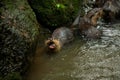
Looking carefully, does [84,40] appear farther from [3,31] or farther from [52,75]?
→ [3,31]

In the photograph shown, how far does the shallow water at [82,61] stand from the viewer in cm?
657

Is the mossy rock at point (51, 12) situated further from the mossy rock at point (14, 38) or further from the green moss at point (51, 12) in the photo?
the mossy rock at point (14, 38)

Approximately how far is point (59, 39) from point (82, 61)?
1.27 metres

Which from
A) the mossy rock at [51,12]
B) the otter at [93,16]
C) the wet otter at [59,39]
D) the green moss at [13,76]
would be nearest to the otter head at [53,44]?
the wet otter at [59,39]

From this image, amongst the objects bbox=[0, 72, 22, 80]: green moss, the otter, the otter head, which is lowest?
bbox=[0, 72, 22, 80]: green moss

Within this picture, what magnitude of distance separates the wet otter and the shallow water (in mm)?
155

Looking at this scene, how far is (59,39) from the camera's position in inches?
322

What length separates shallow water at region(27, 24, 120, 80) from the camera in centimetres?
657

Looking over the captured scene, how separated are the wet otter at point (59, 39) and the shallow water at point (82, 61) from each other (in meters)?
0.15

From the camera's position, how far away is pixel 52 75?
6.70 metres

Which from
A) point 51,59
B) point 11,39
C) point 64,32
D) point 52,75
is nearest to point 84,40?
point 64,32

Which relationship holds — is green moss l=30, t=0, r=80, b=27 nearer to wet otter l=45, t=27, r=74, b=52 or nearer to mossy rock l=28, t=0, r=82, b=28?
mossy rock l=28, t=0, r=82, b=28

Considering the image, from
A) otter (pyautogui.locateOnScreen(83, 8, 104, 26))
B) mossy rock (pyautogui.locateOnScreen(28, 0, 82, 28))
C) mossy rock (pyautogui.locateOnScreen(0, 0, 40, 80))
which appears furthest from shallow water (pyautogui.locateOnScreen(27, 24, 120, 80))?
mossy rock (pyautogui.locateOnScreen(28, 0, 82, 28))

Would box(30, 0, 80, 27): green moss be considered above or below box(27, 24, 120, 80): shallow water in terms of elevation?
above
